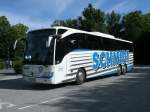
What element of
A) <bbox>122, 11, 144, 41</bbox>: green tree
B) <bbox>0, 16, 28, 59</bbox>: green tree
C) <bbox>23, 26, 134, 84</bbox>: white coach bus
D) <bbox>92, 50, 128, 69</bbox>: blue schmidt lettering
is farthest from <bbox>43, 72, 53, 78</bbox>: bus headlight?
<bbox>0, 16, 28, 59</bbox>: green tree

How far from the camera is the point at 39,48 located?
17.7 meters

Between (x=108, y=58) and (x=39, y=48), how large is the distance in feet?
26.1

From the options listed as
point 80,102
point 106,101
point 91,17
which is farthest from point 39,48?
point 91,17

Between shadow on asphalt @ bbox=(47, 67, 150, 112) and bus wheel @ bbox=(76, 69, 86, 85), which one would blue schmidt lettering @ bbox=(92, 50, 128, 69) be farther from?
shadow on asphalt @ bbox=(47, 67, 150, 112)

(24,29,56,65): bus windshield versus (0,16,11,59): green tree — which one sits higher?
(0,16,11,59): green tree

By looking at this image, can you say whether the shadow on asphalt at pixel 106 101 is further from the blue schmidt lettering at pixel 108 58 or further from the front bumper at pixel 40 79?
the blue schmidt lettering at pixel 108 58

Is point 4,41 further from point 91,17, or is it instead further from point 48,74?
point 48,74

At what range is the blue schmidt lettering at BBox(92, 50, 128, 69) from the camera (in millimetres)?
22203

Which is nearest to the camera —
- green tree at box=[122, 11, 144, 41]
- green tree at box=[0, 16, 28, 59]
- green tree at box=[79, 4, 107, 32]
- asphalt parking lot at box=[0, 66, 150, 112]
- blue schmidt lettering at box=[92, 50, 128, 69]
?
asphalt parking lot at box=[0, 66, 150, 112]

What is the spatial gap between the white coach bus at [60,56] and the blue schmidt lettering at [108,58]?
65 millimetres

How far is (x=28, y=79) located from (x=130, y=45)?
15.6 m

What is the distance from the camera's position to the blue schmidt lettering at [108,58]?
22.2 metres

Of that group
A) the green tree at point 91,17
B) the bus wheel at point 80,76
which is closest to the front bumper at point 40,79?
the bus wheel at point 80,76

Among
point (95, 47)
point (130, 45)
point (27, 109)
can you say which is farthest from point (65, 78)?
point (130, 45)
